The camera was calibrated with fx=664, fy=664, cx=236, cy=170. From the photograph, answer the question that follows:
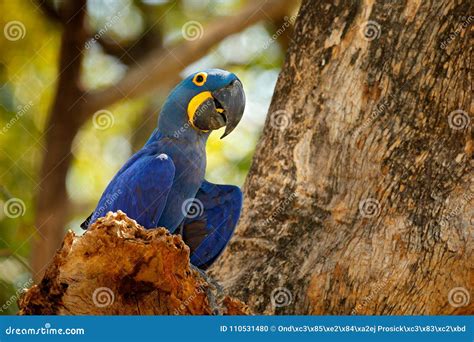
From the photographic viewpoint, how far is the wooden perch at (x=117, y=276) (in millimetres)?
2906

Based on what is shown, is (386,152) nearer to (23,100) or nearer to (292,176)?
(292,176)

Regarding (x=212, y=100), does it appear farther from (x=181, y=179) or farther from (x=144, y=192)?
(x=144, y=192)

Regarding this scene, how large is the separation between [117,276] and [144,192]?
Answer: 1090mm

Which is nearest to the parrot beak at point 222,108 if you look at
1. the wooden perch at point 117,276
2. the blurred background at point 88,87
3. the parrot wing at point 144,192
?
the parrot wing at point 144,192

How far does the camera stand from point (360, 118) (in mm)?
4266

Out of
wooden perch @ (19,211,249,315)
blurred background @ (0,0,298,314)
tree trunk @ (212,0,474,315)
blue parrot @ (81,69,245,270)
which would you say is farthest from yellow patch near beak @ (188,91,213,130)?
blurred background @ (0,0,298,314)

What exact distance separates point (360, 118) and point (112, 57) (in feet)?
12.2

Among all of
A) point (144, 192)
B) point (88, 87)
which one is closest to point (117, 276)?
point (144, 192)

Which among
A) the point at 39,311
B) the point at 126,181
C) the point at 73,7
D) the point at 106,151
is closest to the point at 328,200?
the point at 126,181

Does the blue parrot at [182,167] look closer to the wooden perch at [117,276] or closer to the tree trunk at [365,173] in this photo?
the tree trunk at [365,173]

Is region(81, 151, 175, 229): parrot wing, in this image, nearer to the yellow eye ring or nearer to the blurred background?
the yellow eye ring

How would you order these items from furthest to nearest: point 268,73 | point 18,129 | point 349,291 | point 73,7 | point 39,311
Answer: point 268,73
point 18,129
point 73,7
point 349,291
point 39,311

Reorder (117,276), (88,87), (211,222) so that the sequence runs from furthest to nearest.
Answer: (88,87) → (211,222) → (117,276)

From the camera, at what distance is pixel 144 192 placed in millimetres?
4027
